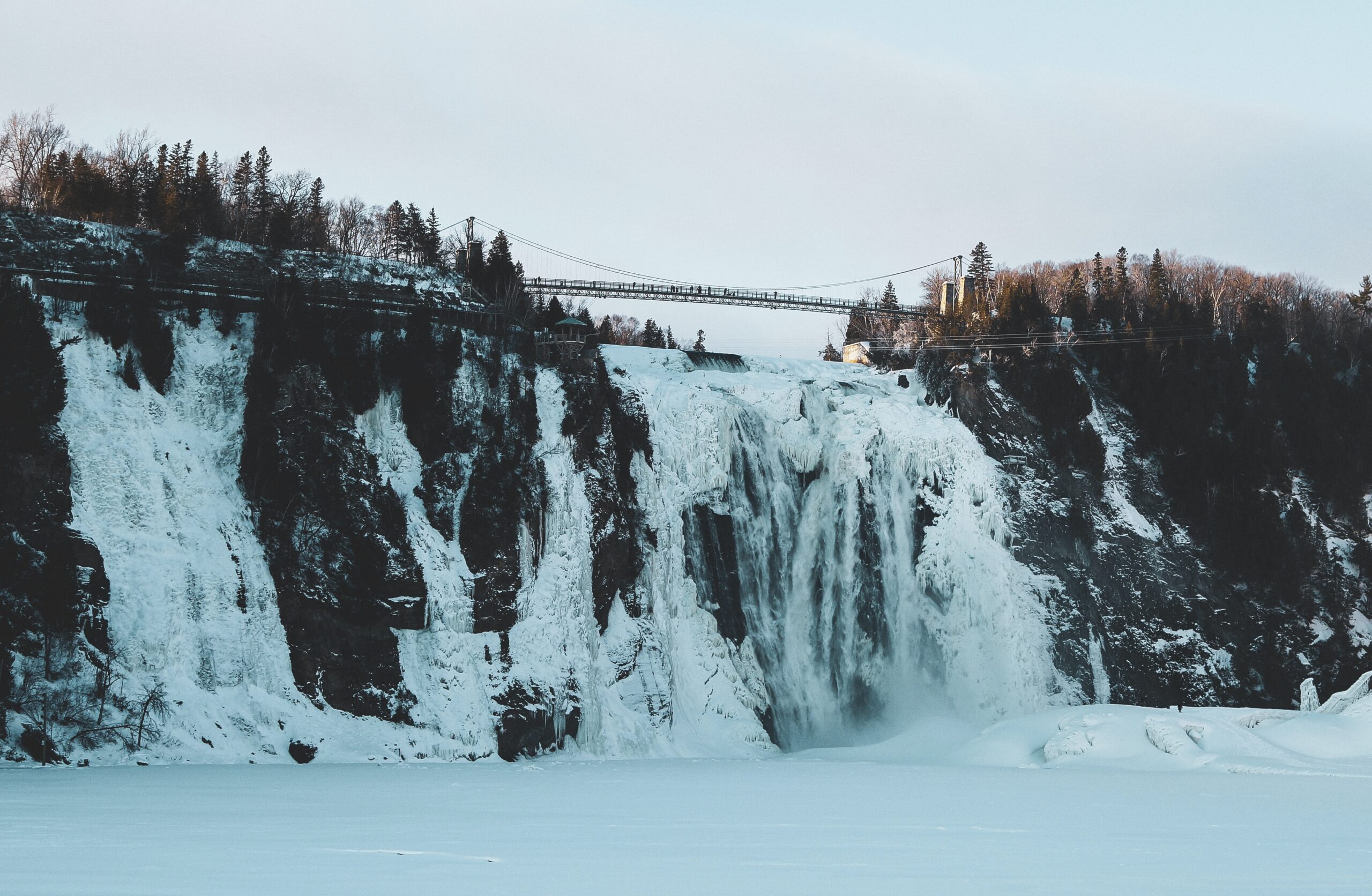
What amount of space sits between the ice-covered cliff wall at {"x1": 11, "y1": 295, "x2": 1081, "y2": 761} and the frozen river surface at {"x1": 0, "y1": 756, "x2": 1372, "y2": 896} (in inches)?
232

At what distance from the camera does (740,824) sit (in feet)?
78.4

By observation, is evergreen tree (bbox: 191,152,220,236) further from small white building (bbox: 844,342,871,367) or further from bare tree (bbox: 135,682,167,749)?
small white building (bbox: 844,342,871,367)

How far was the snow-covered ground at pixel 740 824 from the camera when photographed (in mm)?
17125

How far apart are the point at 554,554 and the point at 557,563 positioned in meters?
0.36

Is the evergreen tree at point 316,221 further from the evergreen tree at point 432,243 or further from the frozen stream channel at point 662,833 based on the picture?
the frozen stream channel at point 662,833

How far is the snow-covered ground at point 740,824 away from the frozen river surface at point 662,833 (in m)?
0.07

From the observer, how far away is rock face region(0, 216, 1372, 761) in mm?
38500

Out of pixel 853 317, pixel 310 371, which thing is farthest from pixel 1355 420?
pixel 310 371

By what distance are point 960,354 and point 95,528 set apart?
3923 cm

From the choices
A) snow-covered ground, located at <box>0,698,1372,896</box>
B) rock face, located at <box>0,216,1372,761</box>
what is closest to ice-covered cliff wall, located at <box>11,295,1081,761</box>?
rock face, located at <box>0,216,1372,761</box>

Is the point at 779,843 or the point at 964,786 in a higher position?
the point at 779,843

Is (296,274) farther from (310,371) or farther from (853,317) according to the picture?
(853,317)

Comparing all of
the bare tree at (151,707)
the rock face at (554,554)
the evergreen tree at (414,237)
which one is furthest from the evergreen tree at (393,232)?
the bare tree at (151,707)

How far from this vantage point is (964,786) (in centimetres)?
3281
